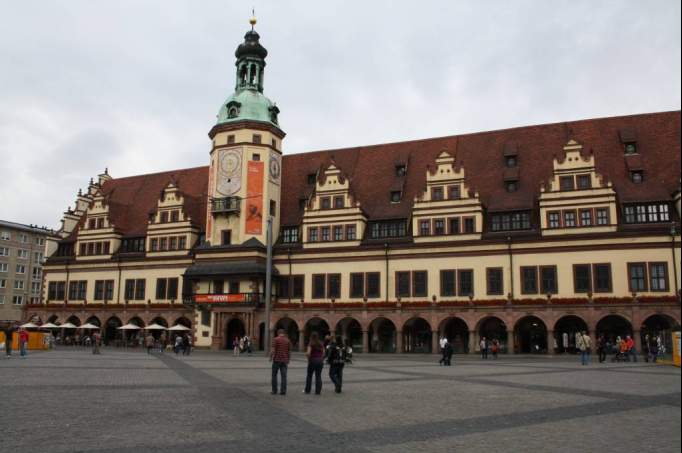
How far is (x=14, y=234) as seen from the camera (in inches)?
4131

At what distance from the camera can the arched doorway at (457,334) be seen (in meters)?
50.5

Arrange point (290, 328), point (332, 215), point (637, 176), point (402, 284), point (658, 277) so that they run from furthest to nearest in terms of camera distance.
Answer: point (290, 328) → point (332, 215) → point (402, 284) → point (637, 176) → point (658, 277)

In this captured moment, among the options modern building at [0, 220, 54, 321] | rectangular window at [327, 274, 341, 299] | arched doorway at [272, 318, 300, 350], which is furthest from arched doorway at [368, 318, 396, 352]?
modern building at [0, 220, 54, 321]

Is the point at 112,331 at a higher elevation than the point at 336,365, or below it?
higher

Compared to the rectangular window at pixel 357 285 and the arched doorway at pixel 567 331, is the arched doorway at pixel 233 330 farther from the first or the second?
the arched doorway at pixel 567 331

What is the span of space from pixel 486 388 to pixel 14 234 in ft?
335

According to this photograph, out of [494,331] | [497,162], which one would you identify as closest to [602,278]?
[494,331]

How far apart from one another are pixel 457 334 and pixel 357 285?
896 centimetres

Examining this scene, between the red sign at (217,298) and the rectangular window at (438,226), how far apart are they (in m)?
17.0

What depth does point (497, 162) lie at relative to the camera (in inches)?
2207

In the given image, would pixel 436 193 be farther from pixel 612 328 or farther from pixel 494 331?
pixel 612 328

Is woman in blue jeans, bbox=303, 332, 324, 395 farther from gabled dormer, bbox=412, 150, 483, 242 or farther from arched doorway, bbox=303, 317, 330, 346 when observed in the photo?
arched doorway, bbox=303, 317, 330, 346

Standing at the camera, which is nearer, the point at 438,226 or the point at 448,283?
the point at 448,283

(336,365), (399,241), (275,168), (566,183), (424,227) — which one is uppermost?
(275,168)
